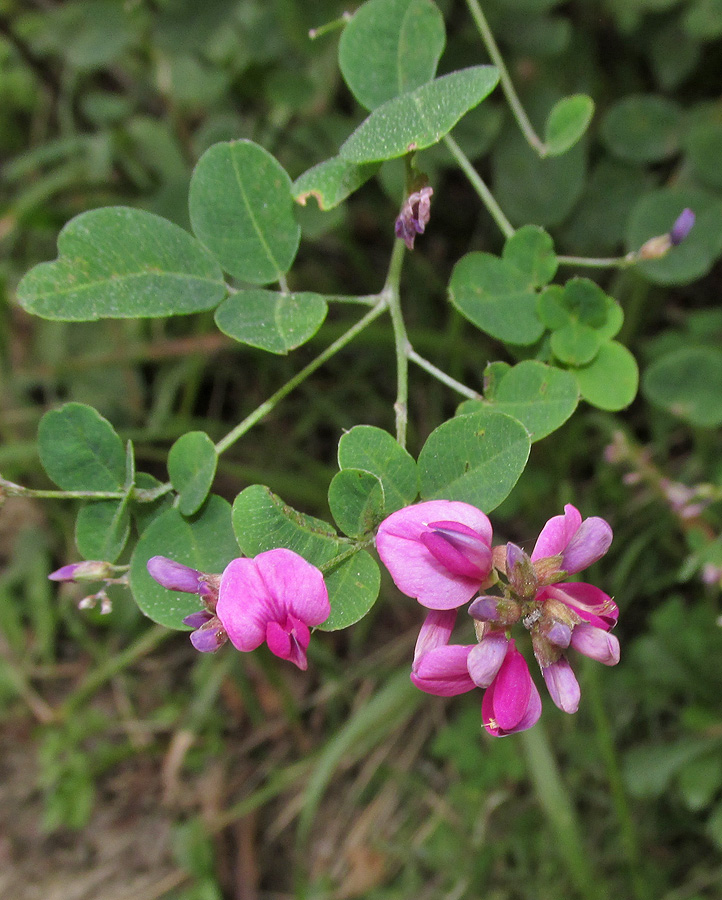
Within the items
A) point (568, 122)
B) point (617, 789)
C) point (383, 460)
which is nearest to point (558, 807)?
point (617, 789)

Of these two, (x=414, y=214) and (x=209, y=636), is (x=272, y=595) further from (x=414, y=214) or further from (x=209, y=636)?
(x=414, y=214)

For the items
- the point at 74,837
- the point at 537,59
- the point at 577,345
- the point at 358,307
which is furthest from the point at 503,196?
the point at 74,837

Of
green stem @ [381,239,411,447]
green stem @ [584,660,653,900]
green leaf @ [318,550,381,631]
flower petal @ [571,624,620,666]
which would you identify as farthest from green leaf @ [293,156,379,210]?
green stem @ [584,660,653,900]

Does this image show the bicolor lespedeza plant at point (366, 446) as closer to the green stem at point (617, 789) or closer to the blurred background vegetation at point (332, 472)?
the blurred background vegetation at point (332, 472)

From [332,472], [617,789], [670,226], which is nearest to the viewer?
[670,226]

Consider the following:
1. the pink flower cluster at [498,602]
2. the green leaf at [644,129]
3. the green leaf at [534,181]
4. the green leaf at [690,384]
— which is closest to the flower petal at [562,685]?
the pink flower cluster at [498,602]

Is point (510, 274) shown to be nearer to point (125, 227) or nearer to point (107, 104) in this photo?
point (125, 227)
